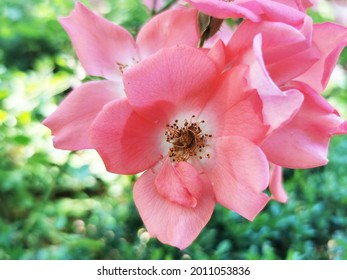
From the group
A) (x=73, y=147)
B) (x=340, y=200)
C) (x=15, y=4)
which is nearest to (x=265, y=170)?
(x=73, y=147)

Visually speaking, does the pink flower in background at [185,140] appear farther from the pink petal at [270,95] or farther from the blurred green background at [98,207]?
the blurred green background at [98,207]

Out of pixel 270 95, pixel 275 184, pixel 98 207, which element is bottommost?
pixel 98 207

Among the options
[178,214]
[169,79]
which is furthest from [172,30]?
[178,214]

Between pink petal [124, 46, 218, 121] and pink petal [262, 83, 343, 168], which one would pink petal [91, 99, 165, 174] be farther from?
pink petal [262, 83, 343, 168]

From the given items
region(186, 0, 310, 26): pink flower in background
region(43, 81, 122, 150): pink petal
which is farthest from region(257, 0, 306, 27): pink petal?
region(43, 81, 122, 150): pink petal

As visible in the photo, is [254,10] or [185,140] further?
[185,140]

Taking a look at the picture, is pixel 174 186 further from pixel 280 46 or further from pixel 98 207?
pixel 98 207

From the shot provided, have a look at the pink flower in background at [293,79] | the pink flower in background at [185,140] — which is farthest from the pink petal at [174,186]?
the pink flower in background at [293,79]
